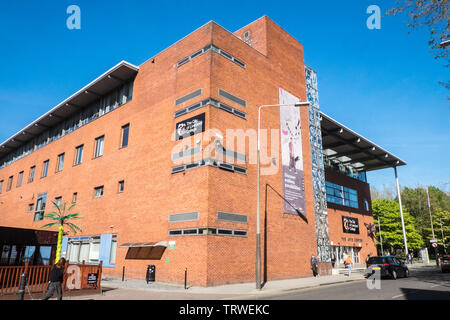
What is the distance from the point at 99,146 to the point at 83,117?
6587 millimetres

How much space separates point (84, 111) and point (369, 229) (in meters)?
43.5

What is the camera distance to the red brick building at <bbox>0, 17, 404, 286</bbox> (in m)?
20.1

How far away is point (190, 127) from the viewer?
21984 mm

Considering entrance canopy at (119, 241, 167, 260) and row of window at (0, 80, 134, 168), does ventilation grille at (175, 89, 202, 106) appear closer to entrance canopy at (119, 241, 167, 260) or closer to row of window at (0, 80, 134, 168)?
row of window at (0, 80, 134, 168)

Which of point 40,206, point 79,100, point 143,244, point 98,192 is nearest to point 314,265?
point 143,244

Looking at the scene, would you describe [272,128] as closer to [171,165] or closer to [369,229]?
[171,165]

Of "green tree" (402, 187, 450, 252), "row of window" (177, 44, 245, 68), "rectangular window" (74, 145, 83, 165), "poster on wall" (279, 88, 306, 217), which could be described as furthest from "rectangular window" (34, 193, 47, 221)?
"green tree" (402, 187, 450, 252)

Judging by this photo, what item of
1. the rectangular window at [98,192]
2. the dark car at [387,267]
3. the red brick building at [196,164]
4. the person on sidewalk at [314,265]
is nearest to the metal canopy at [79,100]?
the red brick building at [196,164]

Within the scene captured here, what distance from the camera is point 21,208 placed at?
144ft

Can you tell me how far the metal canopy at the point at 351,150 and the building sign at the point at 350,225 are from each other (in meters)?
8.38

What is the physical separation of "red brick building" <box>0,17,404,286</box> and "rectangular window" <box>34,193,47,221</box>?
13.1 inches

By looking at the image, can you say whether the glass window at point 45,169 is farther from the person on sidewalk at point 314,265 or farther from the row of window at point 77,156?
the person on sidewalk at point 314,265

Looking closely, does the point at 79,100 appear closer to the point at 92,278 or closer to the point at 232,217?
the point at 232,217
